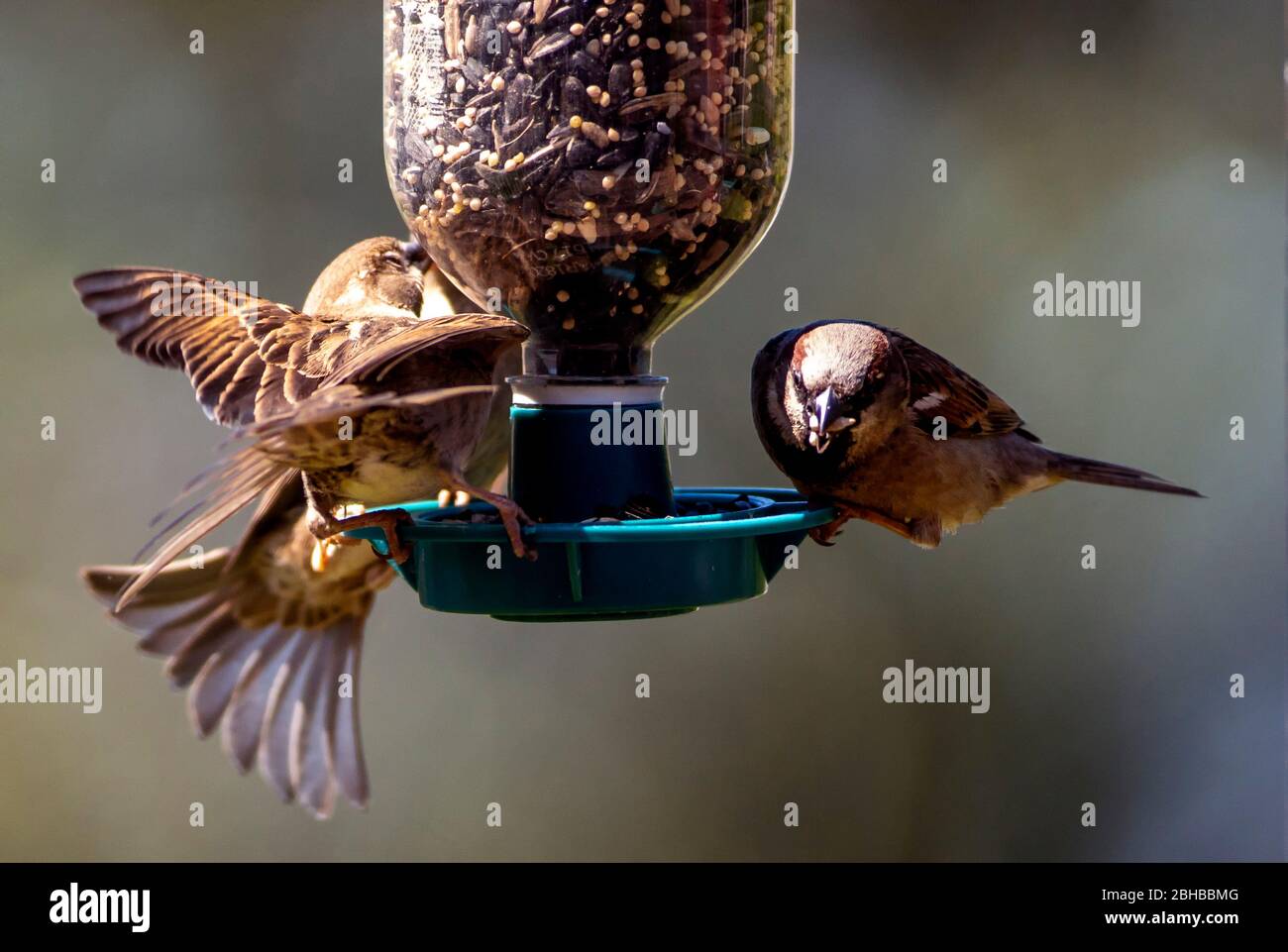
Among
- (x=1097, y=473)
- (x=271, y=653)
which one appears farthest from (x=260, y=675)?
(x=1097, y=473)

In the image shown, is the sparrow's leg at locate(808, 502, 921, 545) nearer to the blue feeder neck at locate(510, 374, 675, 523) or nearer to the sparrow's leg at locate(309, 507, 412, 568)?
the blue feeder neck at locate(510, 374, 675, 523)

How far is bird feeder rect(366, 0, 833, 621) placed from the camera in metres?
3.39

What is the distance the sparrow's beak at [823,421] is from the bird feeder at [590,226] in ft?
1.05

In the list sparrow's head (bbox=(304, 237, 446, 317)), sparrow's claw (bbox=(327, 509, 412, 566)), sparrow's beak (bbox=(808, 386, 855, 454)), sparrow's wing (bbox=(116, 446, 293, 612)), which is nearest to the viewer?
sparrow's wing (bbox=(116, 446, 293, 612))

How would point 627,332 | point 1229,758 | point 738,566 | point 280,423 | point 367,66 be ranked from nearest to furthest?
point 280,423, point 738,566, point 627,332, point 1229,758, point 367,66

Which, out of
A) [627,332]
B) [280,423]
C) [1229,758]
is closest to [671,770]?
[1229,758]

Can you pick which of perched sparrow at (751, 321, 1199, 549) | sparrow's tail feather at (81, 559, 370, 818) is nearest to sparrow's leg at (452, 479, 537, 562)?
perched sparrow at (751, 321, 1199, 549)

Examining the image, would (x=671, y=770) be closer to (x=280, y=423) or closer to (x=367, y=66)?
(x=367, y=66)

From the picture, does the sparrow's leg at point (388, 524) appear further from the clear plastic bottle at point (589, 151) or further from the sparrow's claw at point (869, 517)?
the sparrow's claw at point (869, 517)

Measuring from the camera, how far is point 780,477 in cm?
724

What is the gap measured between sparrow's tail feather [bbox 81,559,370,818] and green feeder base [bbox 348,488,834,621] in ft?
8.21

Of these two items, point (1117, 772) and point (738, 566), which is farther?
point (1117, 772)

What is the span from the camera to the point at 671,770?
741 cm

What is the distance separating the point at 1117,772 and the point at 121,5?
659 centimetres
